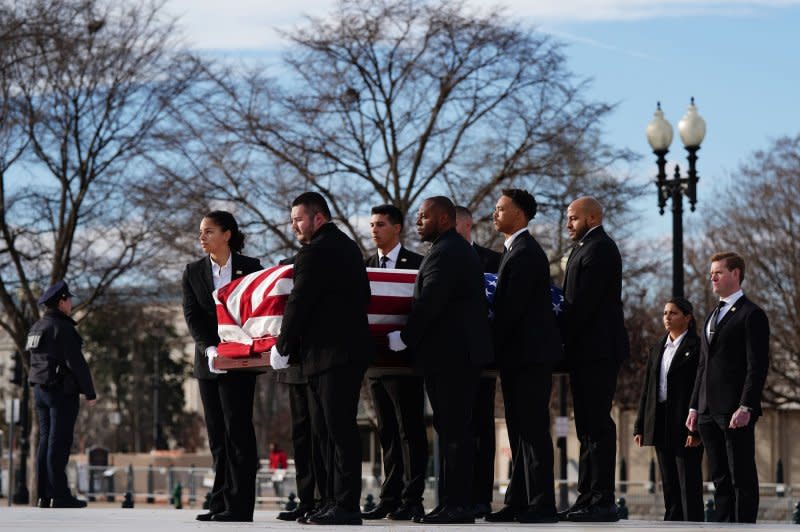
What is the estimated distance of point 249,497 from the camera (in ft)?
35.3

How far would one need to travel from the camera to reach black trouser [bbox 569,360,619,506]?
10469 millimetres

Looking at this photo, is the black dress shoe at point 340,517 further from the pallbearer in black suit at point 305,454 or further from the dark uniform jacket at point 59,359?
the dark uniform jacket at point 59,359

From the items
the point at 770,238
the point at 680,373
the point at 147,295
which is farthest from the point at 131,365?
the point at 680,373

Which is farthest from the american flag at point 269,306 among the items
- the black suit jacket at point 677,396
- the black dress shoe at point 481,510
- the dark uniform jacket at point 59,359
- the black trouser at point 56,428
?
the black trouser at point 56,428

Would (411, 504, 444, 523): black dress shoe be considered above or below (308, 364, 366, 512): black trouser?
below

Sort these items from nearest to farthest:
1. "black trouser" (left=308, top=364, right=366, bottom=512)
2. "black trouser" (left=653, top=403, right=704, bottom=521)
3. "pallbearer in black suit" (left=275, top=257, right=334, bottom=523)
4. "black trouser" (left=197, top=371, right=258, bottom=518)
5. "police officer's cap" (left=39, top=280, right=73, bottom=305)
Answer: "black trouser" (left=308, top=364, right=366, bottom=512) < "black trouser" (left=197, top=371, right=258, bottom=518) < "pallbearer in black suit" (left=275, top=257, right=334, bottom=523) < "black trouser" (left=653, top=403, right=704, bottom=521) < "police officer's cap" (left=39, top=280, right=73, bottom=305)

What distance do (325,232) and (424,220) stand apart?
2.13 feet

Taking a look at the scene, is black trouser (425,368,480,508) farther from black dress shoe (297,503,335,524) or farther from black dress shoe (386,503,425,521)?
black dress shoe (386,503,425,521)

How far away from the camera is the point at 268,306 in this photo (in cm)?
1011

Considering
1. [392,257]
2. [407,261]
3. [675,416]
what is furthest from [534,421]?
[675,416]

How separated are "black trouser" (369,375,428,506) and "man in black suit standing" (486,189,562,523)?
0.79 meters

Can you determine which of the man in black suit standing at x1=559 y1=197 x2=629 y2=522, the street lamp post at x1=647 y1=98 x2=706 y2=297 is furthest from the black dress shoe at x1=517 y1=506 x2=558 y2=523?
the street lamp post at x1=647 y1=98 x2=706 y2=297

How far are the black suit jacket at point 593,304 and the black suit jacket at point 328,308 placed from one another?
1.45 meters

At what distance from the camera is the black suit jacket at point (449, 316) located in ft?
32.0
